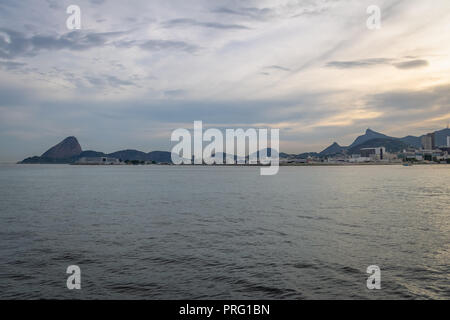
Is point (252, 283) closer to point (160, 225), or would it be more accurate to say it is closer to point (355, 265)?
point (355, 265)

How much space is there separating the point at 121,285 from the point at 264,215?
24201 millimetres

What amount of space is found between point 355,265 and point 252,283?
263 inches

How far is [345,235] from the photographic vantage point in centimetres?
2734

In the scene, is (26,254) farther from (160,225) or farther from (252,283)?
(252,283)

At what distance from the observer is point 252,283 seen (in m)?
16.8
